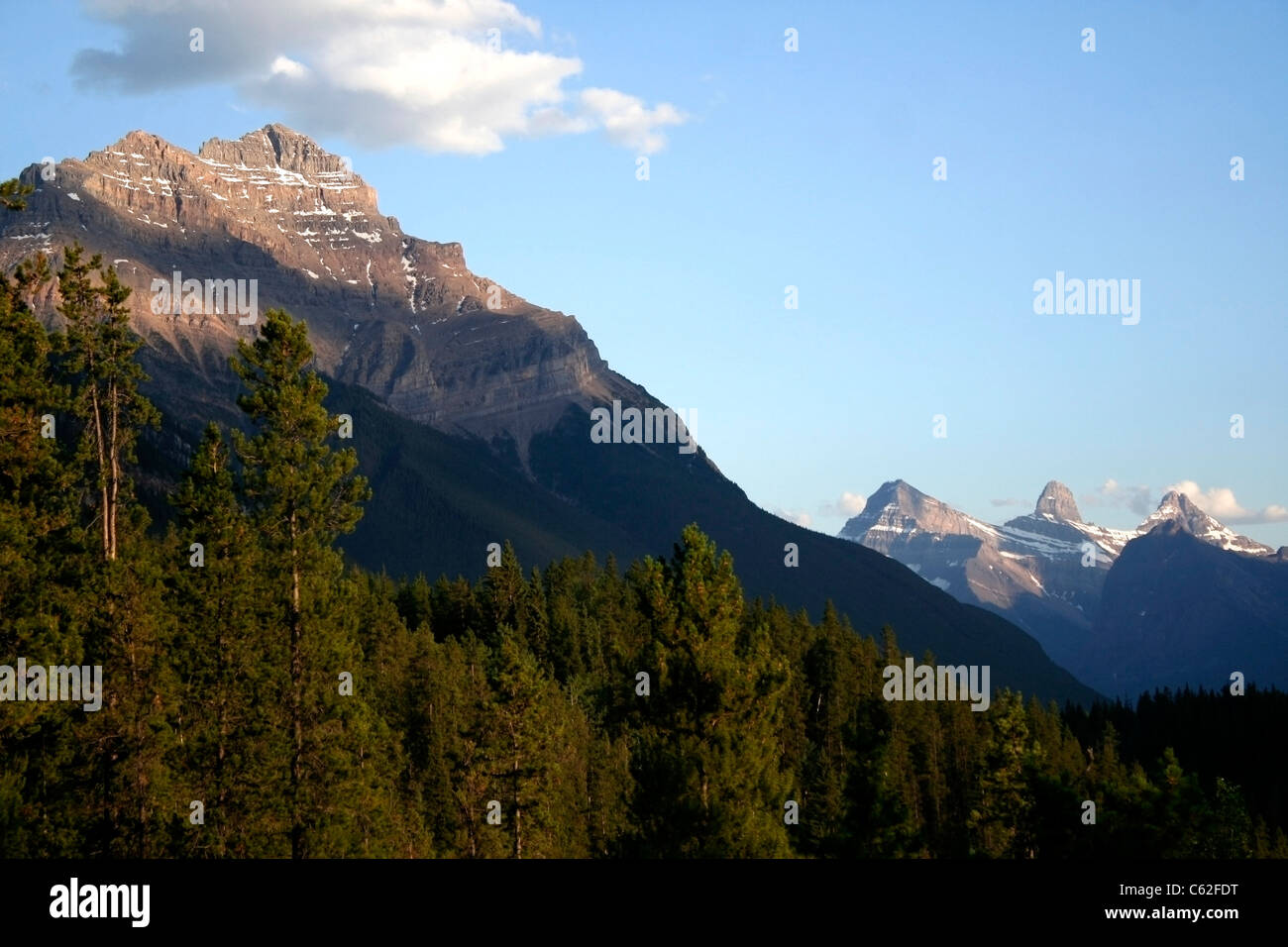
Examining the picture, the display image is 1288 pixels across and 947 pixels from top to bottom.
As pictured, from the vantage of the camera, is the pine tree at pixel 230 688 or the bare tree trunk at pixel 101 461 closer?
the pine tree at pixel 230 688

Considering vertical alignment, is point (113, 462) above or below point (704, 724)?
above

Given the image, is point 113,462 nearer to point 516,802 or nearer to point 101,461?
point 101,461

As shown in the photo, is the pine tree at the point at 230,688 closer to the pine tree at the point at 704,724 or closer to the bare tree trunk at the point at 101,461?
the bare tree trunk at the point at 101,461

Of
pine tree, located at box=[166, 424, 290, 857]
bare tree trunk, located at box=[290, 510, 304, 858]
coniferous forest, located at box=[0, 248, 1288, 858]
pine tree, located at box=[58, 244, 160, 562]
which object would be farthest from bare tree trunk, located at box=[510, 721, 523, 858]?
pine tree, located at box=[58, 244, 160, 562]

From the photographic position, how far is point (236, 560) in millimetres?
43781

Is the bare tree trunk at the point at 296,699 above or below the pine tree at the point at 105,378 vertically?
below

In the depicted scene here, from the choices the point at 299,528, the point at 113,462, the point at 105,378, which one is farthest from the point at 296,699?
the point at 105,378

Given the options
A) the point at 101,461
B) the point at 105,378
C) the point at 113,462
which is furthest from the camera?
the point at 105,378

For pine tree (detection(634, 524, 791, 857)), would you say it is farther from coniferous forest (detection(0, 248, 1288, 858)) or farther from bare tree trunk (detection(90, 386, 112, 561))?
bare tree trunk (detection(90, 386, 112, 561))

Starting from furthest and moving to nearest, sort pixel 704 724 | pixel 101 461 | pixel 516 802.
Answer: pixel 516 802, pixel 704 724, pixel 101 461

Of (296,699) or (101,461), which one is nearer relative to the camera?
(296,699)

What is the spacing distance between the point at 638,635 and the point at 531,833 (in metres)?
66.0

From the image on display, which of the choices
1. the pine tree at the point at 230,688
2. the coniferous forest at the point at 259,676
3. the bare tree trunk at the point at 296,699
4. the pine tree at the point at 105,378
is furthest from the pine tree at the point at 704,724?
the pine tree at the point at 105,378
